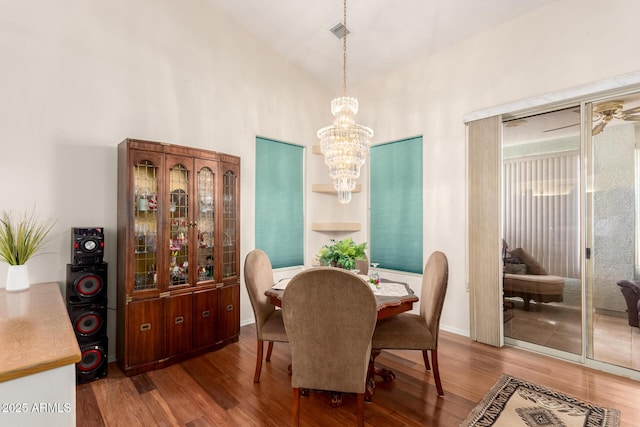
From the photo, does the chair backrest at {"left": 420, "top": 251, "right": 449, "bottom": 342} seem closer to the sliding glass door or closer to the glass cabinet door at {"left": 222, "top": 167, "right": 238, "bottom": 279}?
the sliding glass door

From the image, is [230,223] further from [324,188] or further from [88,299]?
[324,188]

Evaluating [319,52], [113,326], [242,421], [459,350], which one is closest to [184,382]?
[242,421]

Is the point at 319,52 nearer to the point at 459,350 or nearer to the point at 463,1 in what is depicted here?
the point at 463,1

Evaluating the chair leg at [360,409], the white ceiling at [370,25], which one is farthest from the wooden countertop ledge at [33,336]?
the white ceiling at [370,25]

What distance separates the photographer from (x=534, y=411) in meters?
2.05

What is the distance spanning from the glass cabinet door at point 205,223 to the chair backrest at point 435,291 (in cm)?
208

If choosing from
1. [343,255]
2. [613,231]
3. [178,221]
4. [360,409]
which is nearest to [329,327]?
[360,409]

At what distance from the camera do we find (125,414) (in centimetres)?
204

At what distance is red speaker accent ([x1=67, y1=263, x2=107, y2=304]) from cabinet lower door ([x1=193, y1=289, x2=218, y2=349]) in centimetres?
76

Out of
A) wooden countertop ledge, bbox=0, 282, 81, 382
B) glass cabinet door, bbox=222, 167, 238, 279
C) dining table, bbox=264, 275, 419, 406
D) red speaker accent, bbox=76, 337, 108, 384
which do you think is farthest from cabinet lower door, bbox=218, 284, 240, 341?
→ wooden countertop ledge, bbox=0, 282, 81, 382

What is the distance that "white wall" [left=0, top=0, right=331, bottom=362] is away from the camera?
2.46 m

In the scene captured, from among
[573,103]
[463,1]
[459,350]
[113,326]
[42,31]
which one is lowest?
[459,350]

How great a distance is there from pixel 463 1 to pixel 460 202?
2023 millimetres

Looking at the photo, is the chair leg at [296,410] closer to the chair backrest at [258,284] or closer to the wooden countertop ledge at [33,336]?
the chair backrest at [258,284]
